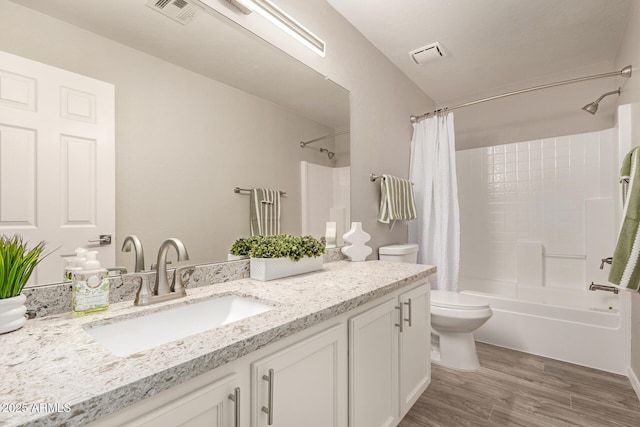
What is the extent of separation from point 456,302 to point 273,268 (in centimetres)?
135

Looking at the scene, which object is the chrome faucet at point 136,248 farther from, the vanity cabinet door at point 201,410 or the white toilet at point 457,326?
the white toilet at point 457,326

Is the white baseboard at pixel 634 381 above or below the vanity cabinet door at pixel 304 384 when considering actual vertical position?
below

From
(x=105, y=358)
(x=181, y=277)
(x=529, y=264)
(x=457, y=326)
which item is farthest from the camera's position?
A: (x=529, y=264)

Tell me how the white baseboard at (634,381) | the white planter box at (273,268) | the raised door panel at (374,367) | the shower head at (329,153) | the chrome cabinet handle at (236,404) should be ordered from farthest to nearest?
the shower head at (329,153)
the white baseboard at (634,381)
the white planter box at (273,268)
the raised door panel at (374,367)
the chrome cabinet handle at (236,404)

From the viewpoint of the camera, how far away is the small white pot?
27.2 inches

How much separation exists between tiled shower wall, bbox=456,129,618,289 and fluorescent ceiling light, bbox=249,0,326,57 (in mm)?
2231

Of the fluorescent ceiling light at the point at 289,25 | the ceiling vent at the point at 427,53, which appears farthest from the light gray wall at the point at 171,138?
the ceiling vent at the point at 427,53

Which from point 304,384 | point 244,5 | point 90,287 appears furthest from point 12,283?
point 244,5

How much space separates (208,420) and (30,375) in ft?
1.05

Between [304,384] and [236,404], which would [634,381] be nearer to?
[304,384]

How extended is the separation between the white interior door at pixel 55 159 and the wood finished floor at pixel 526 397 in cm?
163

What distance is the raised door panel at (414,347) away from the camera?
1.40 metres

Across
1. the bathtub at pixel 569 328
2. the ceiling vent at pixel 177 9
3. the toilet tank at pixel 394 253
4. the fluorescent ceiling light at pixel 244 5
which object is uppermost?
the fluorescent ceiling light at pixel 244 5

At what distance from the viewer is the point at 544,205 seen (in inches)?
112
